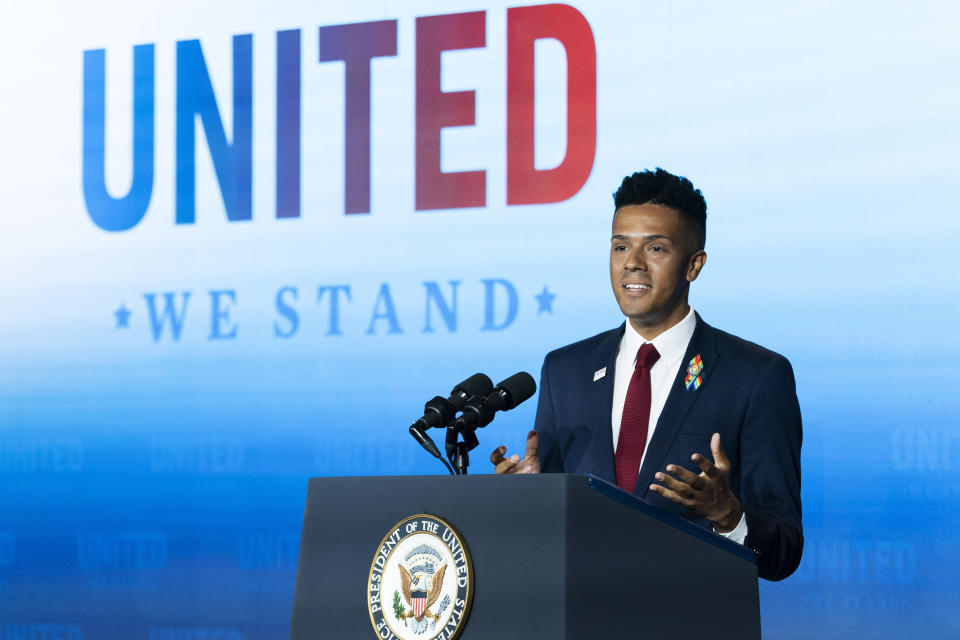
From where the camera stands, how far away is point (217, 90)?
4230 mm

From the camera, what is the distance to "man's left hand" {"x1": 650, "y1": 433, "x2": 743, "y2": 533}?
158 centimetres

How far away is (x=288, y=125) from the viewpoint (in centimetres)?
414

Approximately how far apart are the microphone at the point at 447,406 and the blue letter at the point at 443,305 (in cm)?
201

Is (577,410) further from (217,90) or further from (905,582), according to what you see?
(217,90)

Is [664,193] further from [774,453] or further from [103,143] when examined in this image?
[103,143]

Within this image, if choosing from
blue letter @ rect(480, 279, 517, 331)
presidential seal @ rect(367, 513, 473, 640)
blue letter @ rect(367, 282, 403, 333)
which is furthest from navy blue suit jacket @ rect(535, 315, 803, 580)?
blue letter @ rect(367, 282, 403, 333)

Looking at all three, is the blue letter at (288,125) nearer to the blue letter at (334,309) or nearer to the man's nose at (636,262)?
the blue letter at (334,309)

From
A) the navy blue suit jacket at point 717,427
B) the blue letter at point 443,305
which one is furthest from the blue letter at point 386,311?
the navy blue suit jacket at point 717,427

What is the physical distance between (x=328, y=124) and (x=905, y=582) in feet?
8.00

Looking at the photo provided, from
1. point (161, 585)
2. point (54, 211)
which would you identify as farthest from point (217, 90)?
point (161, 585)

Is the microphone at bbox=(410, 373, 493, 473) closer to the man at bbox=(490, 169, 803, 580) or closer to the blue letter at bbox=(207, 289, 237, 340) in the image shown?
the man at bbox=(490, 169, 803, 580)

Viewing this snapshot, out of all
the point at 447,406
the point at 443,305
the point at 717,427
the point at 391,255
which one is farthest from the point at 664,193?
the point at 391,255

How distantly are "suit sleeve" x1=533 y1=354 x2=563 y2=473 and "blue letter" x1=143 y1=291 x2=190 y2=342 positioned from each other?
6.59 feet

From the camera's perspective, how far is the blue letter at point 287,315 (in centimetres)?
407
